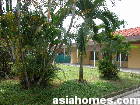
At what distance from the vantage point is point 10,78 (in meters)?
13.2

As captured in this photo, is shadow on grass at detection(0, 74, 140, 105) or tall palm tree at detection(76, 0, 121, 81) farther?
tall palm tree at detection(76, 0, 121, 81)

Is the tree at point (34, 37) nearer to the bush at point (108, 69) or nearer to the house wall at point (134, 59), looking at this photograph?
the bush at point (108, 69)

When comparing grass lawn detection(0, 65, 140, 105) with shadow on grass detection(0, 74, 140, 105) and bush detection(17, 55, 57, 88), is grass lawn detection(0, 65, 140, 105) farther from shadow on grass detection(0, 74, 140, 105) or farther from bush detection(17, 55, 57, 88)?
bush detection(17, 55, 57, 88)

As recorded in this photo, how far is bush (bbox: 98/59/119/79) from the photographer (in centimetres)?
1480

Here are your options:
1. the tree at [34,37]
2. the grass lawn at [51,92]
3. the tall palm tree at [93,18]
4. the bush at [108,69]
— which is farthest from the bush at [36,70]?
the bush at [108,69]

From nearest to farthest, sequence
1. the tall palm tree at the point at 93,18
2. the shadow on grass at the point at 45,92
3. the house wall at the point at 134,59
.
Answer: the shadow on grass at the point at 45,92, the tall palm tree at the point at 93,18, the house wall at the point at 134,59

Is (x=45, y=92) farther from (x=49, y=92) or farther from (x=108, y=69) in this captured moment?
(x=108, y=69)

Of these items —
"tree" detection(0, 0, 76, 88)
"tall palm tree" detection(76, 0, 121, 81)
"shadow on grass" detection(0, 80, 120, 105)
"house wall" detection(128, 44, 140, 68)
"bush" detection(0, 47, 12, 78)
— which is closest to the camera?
"shadow on grass" detection(0, 80, 120, 105)

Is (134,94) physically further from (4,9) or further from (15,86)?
(4,9)

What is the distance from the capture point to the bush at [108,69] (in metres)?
14.8

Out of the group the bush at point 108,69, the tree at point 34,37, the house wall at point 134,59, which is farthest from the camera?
the house wall at point 134,59

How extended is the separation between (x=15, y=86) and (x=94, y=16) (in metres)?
5.58

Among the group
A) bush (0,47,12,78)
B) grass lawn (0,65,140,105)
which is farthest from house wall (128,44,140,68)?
bush (0,47,12,78)

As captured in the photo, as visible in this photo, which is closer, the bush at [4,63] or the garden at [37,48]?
the garden at [37,48]
